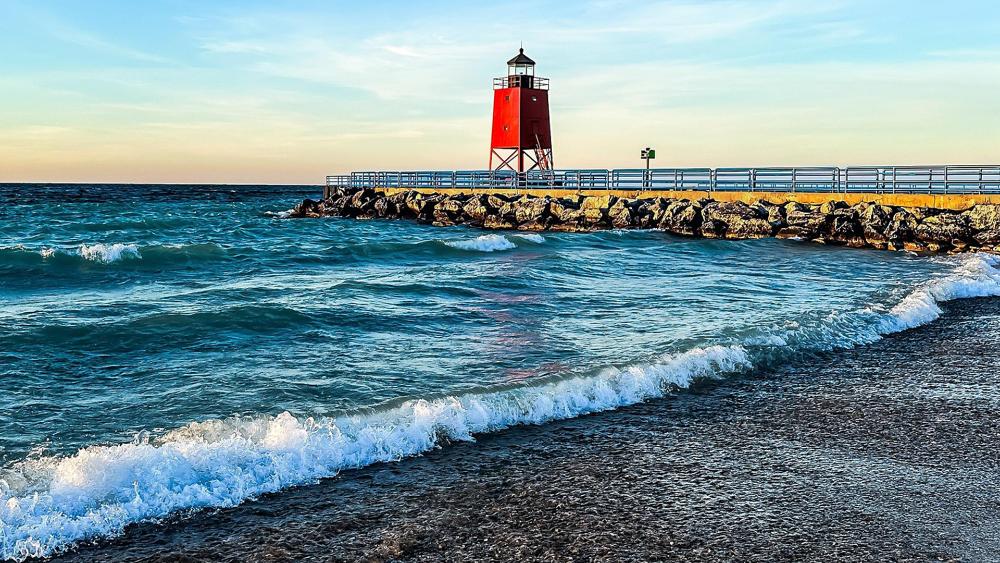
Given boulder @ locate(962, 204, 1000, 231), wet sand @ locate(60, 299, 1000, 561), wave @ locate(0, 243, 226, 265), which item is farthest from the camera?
boulder @ locate(962, 204, 1000, 231)

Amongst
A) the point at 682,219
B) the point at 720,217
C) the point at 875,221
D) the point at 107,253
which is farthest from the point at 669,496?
the point at 682,219

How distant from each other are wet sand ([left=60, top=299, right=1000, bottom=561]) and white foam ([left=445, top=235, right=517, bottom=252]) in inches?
728

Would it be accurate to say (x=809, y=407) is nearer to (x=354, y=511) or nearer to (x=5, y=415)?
(x=354, y=511)

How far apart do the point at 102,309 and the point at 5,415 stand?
6.70 m

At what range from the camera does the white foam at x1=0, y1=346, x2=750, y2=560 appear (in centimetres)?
504

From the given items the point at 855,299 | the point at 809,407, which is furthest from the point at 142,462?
the point at 855,299

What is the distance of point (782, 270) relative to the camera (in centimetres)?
2050

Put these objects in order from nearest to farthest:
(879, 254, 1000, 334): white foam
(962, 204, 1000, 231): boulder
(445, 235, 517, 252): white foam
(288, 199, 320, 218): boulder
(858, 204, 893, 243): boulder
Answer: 1. (879, 254, 1000, 334): white foam
2. (962, 204, 1000, 231): boulder
3. (445, 235, 517, 252): white foam
4. (858, 204, 893, 243): boulder
5. (288, 199, 320, 218): boulder

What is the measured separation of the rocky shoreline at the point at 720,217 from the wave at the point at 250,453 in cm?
1947

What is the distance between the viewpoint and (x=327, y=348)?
34.1 ft

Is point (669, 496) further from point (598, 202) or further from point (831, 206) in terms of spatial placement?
point (598, 202)

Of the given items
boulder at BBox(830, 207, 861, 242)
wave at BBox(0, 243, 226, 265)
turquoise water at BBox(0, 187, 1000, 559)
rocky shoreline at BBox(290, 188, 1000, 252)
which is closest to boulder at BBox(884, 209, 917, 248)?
rocky shoreline at BBox(290, 188, 1000, 252)

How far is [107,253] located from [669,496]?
18708 millimetres

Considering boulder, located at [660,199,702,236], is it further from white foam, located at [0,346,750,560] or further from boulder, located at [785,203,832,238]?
white foam, located at [0,346,750,560]
